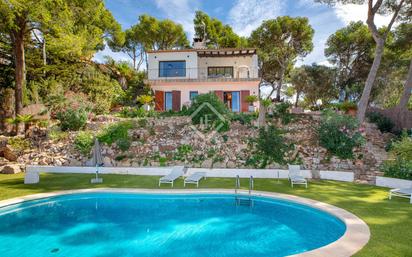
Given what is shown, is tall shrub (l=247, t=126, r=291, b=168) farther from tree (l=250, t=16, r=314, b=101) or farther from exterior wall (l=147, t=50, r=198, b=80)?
tree (l=250, t=16, r=314, b=101)

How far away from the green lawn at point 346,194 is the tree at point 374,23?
355 inches

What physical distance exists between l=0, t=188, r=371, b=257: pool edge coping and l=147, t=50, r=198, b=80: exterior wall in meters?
15.2

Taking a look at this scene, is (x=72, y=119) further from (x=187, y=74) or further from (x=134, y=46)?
(x=134, y=46)

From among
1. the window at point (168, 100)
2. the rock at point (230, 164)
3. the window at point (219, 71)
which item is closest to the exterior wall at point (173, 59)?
the window at point (168, 100)

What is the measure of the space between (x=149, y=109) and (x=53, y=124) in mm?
7319

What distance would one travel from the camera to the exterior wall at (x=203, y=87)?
77.2 feet

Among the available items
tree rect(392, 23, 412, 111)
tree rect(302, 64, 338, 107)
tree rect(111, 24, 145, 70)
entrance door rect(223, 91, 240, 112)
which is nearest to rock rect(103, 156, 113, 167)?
entrance door rect(223, 91, 240, 112)

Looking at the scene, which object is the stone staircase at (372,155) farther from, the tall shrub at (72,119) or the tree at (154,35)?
the tree at (154,35)

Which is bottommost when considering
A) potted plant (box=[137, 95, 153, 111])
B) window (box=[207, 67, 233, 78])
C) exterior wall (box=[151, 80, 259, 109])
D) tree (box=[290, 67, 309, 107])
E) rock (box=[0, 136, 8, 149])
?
rock (box=[0, 136, 8, 149])

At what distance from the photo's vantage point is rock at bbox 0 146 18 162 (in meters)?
16.5

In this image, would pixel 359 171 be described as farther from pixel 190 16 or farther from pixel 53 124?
pixel 190 16

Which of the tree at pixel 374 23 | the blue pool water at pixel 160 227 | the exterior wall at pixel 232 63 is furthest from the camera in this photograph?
the exterior wall at pixel 232 63

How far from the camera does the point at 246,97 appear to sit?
22.5 meters

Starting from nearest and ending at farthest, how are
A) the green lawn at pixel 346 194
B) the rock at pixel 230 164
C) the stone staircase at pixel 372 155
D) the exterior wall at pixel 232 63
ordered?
the green lawn at pixel 346 194 < the stone staircase at pixel 372 155 < the rock at pixel 230 164 < the exterior wall at pixel 232 63
